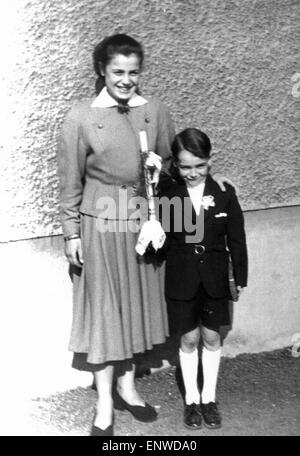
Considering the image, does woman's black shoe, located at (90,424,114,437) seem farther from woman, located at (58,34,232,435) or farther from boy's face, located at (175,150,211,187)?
boy's face, located at (175,150,211,187)

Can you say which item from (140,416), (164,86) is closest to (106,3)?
(164,86)

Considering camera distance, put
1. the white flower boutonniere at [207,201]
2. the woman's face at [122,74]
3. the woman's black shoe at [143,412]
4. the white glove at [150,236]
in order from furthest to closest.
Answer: the woman's black shoe at [143,412]
the white flower boutonniere at [207,201]
the white glove at [150,236]
the woman's face at [122,74]

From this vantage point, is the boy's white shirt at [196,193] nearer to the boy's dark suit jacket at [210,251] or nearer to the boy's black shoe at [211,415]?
the boy's dark suit jacket at [210,251]

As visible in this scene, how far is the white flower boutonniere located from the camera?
407cm

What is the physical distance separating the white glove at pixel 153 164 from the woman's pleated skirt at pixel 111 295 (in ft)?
0.94

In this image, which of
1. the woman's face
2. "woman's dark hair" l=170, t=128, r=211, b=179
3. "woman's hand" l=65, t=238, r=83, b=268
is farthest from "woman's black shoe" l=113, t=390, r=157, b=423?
→ the woman's face

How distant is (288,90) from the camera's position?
4.85m

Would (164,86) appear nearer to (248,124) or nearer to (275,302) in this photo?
(248,124)

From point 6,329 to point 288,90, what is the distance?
2.31m

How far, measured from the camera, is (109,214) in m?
4.00

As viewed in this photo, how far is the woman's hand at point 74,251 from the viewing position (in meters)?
4.03

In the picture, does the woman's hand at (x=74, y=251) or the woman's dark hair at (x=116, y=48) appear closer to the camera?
the woman's dark hair at (x=116, y=48)

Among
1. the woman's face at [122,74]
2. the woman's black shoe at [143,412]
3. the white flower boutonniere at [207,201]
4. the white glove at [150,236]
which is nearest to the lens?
the woman's face at [122,74]

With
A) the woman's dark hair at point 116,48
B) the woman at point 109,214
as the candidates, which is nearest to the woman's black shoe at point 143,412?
the woman at point 109,214
